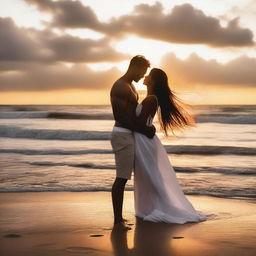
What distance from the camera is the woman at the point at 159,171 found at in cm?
617

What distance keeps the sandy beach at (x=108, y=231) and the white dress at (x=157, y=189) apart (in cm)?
17

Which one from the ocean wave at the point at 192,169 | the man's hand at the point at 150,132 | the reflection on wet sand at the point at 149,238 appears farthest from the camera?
the ocean wave at the point at 192,169

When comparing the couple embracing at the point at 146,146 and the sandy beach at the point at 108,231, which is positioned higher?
the couple embracing at the point at 146,146

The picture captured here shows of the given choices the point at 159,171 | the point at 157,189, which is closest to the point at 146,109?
the point at 159,171

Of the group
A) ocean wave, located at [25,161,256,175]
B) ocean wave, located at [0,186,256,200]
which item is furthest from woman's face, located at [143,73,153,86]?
ocean wave, located at [25,161,256,175]

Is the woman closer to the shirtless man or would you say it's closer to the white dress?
the white dress

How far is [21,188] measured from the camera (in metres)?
9.35

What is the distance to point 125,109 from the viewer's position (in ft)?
19.6

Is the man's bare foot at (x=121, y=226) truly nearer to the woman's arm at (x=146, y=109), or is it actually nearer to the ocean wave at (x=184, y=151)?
the woman's arm at (x=146, y=109)

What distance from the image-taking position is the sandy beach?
199 inches

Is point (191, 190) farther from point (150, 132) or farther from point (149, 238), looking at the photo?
point (149, 238)

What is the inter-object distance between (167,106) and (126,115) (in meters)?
0.59

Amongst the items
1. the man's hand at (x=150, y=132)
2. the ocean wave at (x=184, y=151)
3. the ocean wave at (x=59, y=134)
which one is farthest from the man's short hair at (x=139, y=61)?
A: the ocean wave at (x=59, y=134)

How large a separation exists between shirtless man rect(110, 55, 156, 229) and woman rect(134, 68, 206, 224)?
13 cm
